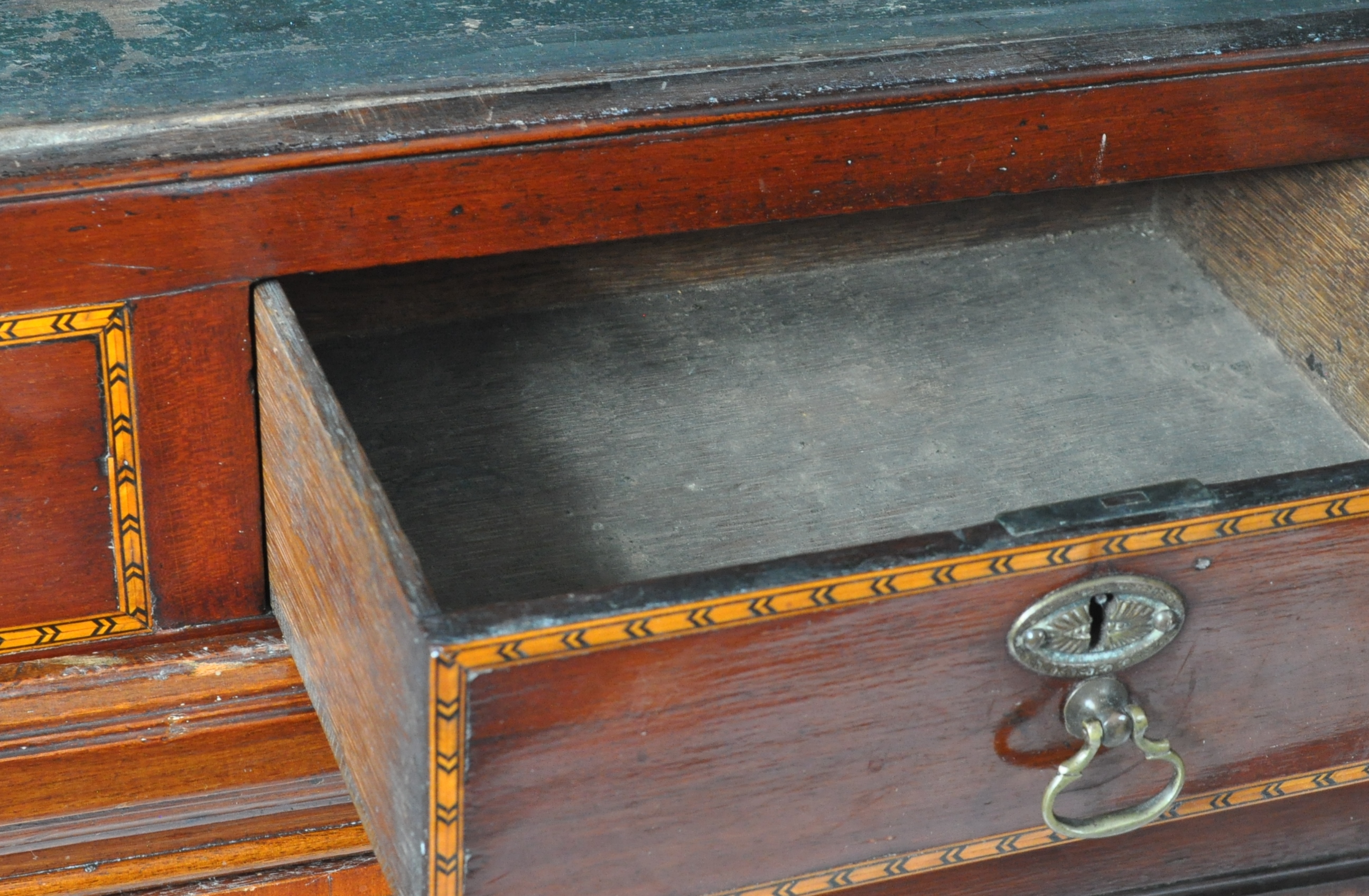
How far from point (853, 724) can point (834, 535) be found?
23 cm

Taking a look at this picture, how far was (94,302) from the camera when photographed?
78 cm

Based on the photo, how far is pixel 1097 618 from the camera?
71 cm

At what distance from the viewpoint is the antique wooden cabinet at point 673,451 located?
0.67 meters

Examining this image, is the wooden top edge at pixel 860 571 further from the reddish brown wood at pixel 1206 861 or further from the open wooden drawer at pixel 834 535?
the reddish brown wood at pixel 1206 861

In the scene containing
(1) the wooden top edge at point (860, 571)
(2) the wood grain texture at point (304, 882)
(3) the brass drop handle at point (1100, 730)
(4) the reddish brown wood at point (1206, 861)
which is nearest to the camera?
(1) the wooden top edge at point (860, 571)

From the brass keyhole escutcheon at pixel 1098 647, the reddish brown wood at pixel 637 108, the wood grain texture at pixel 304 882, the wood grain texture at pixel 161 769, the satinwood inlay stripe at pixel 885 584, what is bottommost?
the wood grain texture at pixel 304 882

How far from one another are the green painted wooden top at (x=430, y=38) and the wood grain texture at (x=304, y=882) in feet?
1.64

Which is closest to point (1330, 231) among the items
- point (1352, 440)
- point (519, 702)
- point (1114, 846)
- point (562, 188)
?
point (1352, 440)

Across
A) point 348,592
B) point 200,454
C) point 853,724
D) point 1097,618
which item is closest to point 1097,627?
point 1097,618

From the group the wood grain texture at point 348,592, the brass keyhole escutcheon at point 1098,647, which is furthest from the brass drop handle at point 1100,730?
the wood grain texture at point 348,592

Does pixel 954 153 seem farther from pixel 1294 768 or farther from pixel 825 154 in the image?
pixel 1294 768

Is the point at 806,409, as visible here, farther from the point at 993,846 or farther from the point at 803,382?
the point at 993,846

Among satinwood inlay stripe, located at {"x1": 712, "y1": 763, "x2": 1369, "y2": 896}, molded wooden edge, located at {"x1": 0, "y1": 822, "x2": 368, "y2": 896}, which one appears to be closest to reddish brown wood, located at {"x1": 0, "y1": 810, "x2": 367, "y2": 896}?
molded wooden edge, located at {"x1": 0, "y1": 822, "x2": 368, "y2": 896}

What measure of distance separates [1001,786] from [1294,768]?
0.18 m
